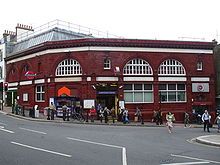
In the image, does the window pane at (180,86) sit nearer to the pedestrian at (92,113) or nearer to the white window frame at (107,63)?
the white window frame at (107,63)

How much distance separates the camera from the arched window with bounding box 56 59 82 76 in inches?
1391

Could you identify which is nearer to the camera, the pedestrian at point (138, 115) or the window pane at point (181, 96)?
the pedestrian at point (138, 115)

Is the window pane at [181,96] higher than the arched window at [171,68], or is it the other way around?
the arched window at [171,68]

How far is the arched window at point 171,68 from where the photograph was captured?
37.0m

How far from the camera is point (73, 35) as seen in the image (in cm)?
4303

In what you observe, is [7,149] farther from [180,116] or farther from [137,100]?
[180,116]

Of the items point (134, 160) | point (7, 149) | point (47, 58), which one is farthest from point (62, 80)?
point (134, 160)

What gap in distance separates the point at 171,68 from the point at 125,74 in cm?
563

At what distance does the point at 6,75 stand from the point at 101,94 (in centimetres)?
1702

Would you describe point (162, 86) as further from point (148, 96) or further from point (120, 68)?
point (120, 68)

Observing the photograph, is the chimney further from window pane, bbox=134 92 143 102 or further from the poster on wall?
window pane, bbox=134 92 143 102

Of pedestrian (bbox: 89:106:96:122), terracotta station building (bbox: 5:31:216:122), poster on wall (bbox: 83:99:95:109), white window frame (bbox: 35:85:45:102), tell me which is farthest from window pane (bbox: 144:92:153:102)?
white window frame (bbox: 35:85:45:102)

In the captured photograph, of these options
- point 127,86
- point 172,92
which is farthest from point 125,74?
point 172,92

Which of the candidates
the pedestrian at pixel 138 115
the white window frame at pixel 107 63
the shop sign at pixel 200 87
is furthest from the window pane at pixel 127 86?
the shop sign at pixel 200 87
